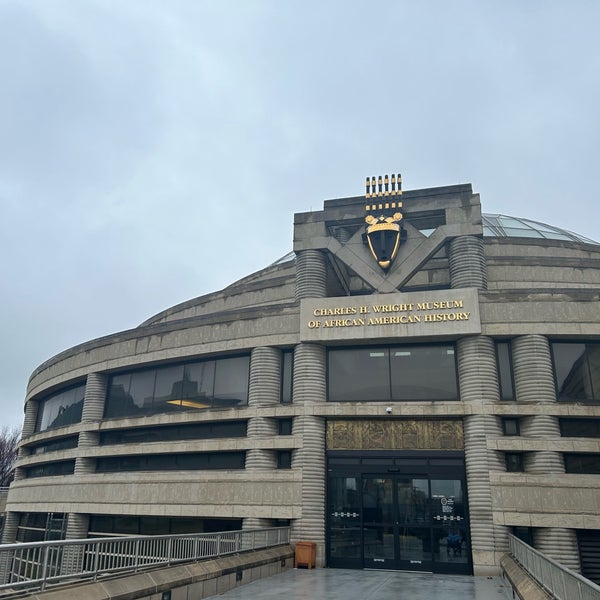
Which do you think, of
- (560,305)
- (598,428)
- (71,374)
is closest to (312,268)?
(560,305)

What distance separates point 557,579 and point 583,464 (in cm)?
1226

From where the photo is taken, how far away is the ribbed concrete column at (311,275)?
26.0 metres

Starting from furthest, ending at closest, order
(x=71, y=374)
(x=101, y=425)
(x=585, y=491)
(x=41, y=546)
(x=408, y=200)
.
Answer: (x=71, y=374)
(x=101, y=425)
(x=408, y=200)
(x=585, y=491)
(x=41, y=546)

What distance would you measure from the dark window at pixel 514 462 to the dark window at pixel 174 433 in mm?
11502

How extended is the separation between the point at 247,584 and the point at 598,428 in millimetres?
14996

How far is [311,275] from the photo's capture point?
26297 millimetres

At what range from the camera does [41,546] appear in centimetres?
1025

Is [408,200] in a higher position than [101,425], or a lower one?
higher

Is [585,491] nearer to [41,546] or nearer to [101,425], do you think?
[41,546]

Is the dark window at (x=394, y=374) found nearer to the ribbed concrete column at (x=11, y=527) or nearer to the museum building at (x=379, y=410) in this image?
the museum building at (x=379, y=410)

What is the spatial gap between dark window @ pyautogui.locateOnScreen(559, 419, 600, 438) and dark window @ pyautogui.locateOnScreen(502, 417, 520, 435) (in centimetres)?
169

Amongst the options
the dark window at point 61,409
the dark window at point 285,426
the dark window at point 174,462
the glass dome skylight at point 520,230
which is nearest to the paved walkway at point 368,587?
the dark window at point 285,426

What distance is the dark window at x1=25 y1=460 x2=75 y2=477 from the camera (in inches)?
1267

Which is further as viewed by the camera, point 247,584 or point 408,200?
point 408,200
